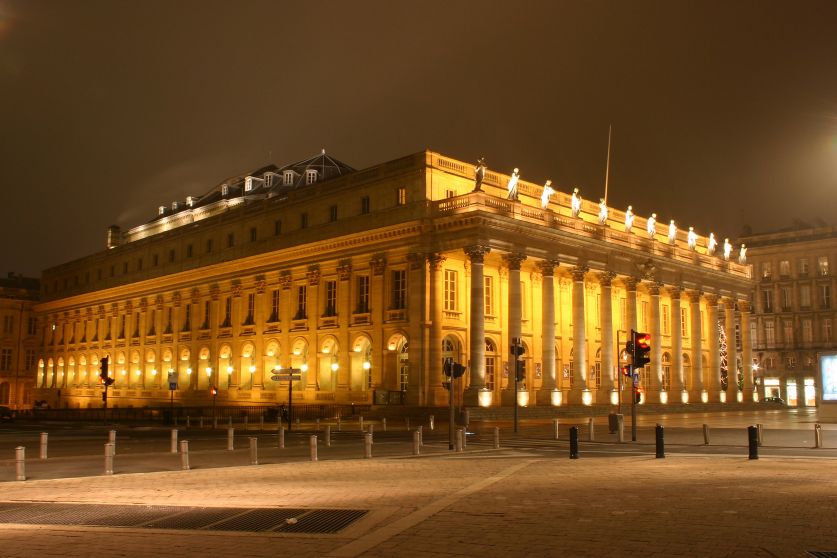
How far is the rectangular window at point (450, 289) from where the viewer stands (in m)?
51.9

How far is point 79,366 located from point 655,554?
3547 inches

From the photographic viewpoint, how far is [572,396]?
2148 inches

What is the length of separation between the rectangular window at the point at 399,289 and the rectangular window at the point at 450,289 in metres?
2.57

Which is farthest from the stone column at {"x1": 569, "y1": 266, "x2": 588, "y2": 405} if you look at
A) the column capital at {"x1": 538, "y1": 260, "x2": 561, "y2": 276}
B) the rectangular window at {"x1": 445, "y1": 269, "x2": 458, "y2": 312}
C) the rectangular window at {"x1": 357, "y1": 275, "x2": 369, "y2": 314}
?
the rectangular window at {"x1": 357, "y1": 275, "x2": 369, "y2": 314}

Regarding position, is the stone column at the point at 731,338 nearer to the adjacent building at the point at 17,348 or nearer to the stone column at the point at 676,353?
the stone column at the point at 676,353

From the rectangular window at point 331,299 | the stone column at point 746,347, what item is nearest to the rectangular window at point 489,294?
the rectangular window at point 331,299

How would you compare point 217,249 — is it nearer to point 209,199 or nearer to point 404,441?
point 209,199

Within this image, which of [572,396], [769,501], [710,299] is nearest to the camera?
[769,501]

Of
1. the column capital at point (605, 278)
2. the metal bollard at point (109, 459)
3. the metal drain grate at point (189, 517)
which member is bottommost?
the metal drain grate at point (189, 517)

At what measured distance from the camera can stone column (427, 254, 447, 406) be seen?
48.8m

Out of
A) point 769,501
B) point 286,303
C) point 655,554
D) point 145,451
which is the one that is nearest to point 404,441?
point 145,451

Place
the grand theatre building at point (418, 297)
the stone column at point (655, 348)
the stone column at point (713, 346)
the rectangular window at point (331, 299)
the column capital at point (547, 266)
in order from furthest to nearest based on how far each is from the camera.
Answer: the stone column at point (713, 346)
the stone column at point (655, 348)
the rectangular window at point (331, 299)
the column capital at point (547, 266)
the grand theatre building at point (418, 297)

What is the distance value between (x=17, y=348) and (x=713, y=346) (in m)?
79.1

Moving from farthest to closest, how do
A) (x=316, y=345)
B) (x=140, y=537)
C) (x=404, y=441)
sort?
(x=316, y=345) → (x=404, y=441) → (x=140, y=537)
